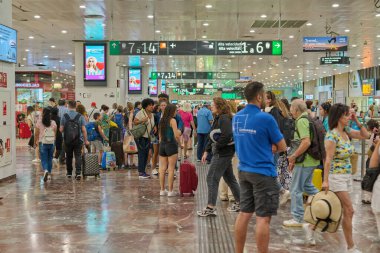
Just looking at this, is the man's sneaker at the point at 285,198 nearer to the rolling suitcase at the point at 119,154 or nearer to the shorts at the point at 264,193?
the shorts at the point at 264,193

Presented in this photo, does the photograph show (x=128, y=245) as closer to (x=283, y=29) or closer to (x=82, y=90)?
(x=283, y=29)

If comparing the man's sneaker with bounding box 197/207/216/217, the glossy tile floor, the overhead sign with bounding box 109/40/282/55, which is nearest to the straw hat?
the glossy tile floor

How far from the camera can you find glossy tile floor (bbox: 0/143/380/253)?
5285 mm

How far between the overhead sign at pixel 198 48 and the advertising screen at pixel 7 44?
179 inches

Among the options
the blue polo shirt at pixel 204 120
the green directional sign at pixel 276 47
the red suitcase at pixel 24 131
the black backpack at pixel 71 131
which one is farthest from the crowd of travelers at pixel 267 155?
the red suitcase at pixel 24 131

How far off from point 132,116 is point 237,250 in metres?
6.56

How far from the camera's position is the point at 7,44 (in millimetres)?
10102

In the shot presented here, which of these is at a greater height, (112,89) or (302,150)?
(112,89)

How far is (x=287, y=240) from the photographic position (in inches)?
215

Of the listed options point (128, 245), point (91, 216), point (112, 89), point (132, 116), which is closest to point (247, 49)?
point (132, 116)

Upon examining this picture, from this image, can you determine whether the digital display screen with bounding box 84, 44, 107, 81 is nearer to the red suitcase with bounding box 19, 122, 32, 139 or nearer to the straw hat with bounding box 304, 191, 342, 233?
the red suitcase with bounding box 19, 122, 32, 139

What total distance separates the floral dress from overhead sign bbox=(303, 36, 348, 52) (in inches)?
504

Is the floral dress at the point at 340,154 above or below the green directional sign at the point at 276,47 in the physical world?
below

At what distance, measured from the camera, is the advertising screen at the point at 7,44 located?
32.1 ft
